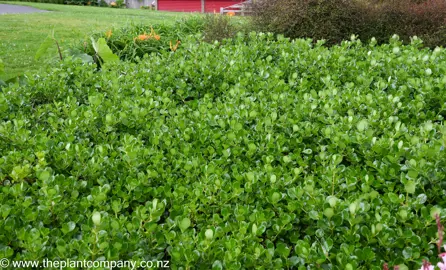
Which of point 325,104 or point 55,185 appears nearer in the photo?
point 55,185

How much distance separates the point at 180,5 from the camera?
30047 mm

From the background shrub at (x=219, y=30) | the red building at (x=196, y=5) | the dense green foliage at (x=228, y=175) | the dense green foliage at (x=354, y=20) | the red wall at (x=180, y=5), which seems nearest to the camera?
the dense green foliage at (x=228, y=175)

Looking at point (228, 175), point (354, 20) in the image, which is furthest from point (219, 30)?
point (228, 175)

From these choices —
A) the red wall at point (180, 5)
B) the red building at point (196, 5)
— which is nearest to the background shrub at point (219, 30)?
the red building at point (196, 5)

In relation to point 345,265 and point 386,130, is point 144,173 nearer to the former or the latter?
point 345,265

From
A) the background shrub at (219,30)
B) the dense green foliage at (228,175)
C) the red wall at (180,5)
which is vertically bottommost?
the dense green foliage at (228,175)

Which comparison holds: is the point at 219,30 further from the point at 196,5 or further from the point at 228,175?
the point at 196,5

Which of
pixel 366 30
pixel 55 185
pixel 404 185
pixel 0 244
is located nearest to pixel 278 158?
pixel 404 185

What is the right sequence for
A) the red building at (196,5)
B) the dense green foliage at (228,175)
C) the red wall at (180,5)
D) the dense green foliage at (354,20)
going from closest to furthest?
the dense green foliage at (228,175) → the dense green foliage at (354,20) → the red building at (196,5) → the red wall at (180,5)

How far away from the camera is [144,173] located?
209 centimetres

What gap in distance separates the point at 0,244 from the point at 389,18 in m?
7.72

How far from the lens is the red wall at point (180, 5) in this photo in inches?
1161

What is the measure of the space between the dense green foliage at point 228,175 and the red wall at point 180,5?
89.2ft

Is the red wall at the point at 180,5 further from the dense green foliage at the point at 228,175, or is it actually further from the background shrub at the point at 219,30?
the dense green foliage at the point at 228,175
